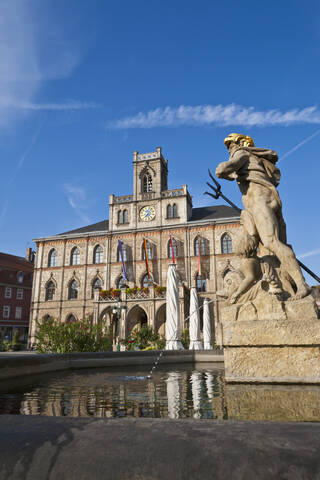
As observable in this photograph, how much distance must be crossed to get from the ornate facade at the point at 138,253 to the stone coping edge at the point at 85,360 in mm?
22390

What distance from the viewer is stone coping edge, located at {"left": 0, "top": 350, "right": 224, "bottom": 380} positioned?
462 cm

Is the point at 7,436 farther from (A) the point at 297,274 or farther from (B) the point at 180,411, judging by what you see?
(A) the point at 297,274

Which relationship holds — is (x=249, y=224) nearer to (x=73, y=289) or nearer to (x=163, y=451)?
(x=163, y=451)

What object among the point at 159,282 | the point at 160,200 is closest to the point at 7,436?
the point at 159,282

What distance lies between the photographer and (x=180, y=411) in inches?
96.1

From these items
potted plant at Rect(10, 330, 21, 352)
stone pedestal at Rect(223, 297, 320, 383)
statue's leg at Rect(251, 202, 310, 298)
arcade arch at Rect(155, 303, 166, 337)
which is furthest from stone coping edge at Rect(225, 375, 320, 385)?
potted plant at Rect(10, 330, 21, 352)

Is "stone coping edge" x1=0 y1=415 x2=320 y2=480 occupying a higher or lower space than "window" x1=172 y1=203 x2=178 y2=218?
lower

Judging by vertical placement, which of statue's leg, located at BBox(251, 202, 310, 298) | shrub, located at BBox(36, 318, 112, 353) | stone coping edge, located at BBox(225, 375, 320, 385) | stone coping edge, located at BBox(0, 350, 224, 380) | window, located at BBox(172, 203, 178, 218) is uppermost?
window, located at BBox(172, 203, 178, 218)

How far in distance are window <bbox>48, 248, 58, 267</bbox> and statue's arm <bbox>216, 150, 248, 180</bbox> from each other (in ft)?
119

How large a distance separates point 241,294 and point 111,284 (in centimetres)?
3236

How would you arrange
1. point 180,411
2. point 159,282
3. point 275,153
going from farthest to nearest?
point 159,282, point 275,153, point 180,411

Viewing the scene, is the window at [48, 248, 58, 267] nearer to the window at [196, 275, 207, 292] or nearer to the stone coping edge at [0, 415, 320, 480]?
the window at [196, 275, 207, 292]

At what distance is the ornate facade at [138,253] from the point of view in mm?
32469

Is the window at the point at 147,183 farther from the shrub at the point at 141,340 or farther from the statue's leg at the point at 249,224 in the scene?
the statue's leg at the point at 249,224
